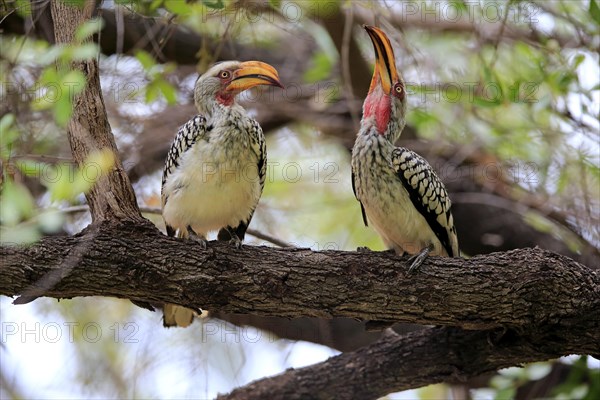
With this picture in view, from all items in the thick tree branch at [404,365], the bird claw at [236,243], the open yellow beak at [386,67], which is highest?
the open yellow beak at [386,67]

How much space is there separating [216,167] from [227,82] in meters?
0.54

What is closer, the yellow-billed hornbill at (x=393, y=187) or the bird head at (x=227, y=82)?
the yellow-billed hornbill at (x=393, y=187)

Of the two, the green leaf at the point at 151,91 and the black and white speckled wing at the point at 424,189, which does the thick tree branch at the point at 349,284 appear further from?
the green leaf at the point at 151,91

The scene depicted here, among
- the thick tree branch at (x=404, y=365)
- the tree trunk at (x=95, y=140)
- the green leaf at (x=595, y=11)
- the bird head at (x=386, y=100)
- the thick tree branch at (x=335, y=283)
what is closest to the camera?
the thick tree branch at (x=335, y=283)

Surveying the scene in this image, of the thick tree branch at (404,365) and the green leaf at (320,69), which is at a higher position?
the green leaf at (320,69)

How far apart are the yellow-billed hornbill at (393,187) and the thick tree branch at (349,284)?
0.32 meters

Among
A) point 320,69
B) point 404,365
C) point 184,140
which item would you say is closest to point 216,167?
point 184,140

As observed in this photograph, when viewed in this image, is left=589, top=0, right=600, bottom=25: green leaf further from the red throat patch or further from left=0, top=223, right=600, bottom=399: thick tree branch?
left=0, top=223, right=600, bottom=399: thick tree branch

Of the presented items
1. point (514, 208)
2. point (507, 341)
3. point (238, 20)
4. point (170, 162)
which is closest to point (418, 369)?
point (507, 341)

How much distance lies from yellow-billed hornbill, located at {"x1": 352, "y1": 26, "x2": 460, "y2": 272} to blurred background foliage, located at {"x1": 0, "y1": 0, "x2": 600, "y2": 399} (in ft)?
2.11

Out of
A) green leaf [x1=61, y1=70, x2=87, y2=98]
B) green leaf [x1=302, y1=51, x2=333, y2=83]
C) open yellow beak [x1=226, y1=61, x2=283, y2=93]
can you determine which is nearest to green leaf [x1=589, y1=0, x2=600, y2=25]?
open yellow beak [x1=226, y1=61, x2=283, y2=93]

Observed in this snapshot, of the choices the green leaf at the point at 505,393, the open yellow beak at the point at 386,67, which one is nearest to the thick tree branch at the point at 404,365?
the green leaf at the point at 505,393

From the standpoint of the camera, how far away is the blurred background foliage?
4742 millimetres

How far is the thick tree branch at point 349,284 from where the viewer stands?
3.31 meters
